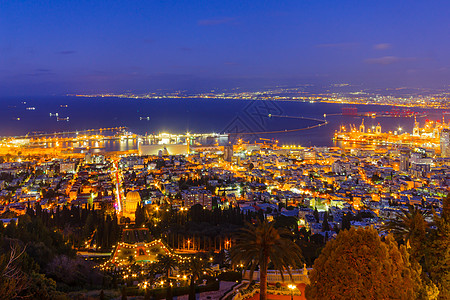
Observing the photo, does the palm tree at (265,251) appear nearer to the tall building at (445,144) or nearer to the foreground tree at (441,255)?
the foreground tree at (441,255)

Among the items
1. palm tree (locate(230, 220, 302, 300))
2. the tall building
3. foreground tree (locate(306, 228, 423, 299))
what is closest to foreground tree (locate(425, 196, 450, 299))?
foreground tree (locate(306, 228, 423, 299))

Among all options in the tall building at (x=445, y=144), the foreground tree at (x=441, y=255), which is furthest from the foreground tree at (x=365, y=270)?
the tall building at (x=445, y=144)

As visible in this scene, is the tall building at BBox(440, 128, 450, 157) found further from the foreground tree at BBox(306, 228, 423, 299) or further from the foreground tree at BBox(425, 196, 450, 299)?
the foreground tree at BBox(306, 228, 423, 299)

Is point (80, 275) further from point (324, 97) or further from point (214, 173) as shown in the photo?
point (324, 97)

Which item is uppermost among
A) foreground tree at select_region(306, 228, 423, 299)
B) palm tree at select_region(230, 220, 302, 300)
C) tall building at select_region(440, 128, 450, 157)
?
foreground tree at select_region(306, 228, 423, 299)

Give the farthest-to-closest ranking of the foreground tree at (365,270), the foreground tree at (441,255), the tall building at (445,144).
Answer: the tall building at (445,144) < the foreground tree at (441,255) < the foreground tree at (365,270)

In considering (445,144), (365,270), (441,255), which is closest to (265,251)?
(365,270)

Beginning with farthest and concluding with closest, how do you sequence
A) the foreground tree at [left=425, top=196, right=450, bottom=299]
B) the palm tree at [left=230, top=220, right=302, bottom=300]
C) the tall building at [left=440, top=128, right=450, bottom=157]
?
the tall building at [left=440, top=128, right=450, bottom=157] < the palm tree at [left=230, top=220, right=302, bottom=300] < the foreground tree at [left=425, top=196, right=450, bottom=299]

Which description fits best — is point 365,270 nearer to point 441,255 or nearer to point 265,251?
point 265,251
